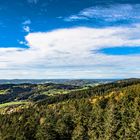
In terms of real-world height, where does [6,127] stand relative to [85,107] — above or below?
below

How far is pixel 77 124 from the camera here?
163m

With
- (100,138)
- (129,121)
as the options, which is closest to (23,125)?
(100,138)

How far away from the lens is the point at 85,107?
17150cm

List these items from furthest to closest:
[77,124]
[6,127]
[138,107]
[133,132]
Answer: [6,127] → [77,124] → [138,107] → [133,132]

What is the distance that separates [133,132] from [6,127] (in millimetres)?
69697

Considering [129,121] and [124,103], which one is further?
[124,103]

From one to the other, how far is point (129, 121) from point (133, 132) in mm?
8745

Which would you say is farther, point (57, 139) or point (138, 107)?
point (57, 139)

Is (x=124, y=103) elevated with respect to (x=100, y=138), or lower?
elevated

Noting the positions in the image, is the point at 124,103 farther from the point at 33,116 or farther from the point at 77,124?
the point at 33,116

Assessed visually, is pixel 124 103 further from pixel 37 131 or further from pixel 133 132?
pixel 37 131

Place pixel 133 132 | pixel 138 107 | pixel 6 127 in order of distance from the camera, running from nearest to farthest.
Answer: pixel 133 132 → pixel 138 107 → pixel 6 127

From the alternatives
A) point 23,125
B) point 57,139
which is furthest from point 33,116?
point 57,139

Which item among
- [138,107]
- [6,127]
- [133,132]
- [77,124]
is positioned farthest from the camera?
[6,127]
